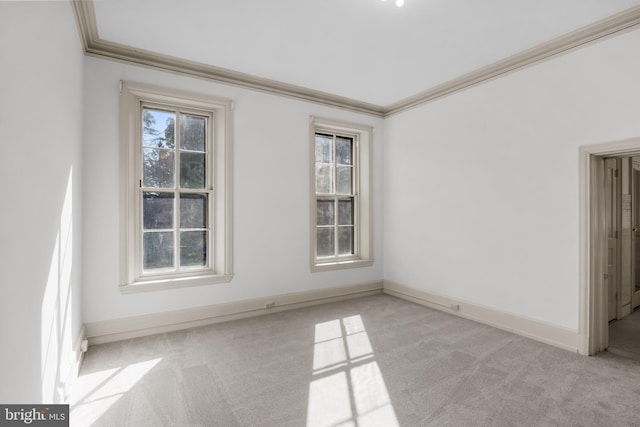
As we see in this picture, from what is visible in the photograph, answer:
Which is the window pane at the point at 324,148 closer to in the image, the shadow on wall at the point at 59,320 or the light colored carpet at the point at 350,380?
the light colored carpet at the point at 350,380

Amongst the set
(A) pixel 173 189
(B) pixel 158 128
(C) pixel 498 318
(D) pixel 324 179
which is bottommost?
(C) pixel 498 318

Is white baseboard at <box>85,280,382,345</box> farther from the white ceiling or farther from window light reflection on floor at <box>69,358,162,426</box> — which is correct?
the white ceiling

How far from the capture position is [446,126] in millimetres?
4387

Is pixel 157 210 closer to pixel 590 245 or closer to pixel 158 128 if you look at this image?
pixel 158 128

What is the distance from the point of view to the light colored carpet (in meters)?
2.15

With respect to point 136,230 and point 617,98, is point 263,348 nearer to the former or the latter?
point 136,230

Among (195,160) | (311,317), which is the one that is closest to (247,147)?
(195,160)

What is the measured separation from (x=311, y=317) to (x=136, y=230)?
2.25 meters

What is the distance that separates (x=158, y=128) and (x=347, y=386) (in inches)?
131

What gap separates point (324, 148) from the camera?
5.07m

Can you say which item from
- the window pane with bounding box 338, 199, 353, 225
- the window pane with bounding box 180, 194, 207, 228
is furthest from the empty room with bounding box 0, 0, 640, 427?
the window pane with bounding box 338, 199, 353, 225

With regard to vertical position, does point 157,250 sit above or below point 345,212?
below

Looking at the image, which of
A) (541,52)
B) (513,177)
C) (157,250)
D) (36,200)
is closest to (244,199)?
(157,250)

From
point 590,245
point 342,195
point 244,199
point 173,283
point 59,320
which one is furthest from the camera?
point 342,195
